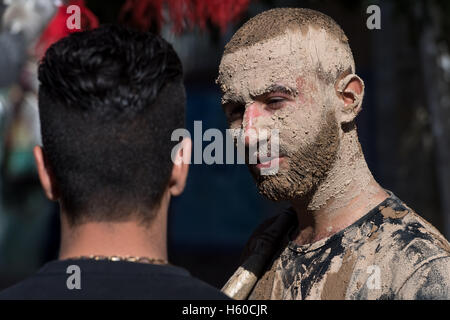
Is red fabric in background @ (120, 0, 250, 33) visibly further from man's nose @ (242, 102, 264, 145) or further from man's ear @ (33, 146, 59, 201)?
man's ear @ (33, 146, 59, 201)

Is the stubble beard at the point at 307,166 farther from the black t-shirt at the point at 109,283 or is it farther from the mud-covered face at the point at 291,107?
→ the black t-shirt at the point at 109,283

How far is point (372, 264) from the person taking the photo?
2.49m

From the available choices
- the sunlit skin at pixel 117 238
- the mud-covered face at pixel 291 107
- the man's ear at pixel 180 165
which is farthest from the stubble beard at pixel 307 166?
the sunlit skin at pixel 117 238

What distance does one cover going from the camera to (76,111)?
6.16 feet

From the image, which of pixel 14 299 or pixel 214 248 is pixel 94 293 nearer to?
pixel 14 299

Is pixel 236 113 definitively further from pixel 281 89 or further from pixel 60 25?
pixel 60 25

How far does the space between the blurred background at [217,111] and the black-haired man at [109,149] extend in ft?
9.34

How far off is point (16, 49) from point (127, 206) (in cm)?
381

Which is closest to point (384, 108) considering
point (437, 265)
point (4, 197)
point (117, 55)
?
point (4, 197)

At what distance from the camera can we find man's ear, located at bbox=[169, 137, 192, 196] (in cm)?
199

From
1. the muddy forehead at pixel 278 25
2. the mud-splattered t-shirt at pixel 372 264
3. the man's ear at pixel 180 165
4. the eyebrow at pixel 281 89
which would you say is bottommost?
the mud-splattered t-shirt at pixel 372 264

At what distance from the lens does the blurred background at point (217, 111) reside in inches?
196

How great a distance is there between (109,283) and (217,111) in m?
7.03
